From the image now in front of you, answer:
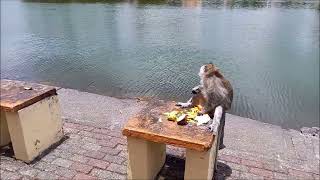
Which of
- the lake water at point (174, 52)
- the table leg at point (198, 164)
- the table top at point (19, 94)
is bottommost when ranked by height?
the lake water at point (174, 52)

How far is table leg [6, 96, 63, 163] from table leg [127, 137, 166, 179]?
1.30 m

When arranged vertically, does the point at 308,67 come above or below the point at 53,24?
below

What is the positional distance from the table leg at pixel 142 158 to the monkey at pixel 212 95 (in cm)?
66

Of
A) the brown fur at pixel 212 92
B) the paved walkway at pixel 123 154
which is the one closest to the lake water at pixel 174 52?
the paved walkway at pixel 123 154

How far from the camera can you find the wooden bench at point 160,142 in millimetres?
3354

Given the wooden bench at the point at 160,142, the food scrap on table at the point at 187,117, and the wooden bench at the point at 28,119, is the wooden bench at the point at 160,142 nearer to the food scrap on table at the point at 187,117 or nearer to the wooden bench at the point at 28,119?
the food scrap on table at the point at 187,117

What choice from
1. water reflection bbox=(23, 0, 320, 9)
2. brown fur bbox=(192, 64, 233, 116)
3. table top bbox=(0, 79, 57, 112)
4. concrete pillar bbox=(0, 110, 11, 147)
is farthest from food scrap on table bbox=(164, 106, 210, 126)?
water reflection bbox=(23, 0, 320, 9)

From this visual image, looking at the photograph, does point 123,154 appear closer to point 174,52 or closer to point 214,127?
point 214,127

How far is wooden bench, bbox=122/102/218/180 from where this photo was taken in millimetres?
3354

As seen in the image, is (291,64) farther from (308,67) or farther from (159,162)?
(159,162)

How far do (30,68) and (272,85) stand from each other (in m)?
7.05

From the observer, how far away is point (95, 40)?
45.2 feet

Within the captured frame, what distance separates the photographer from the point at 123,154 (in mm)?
4539

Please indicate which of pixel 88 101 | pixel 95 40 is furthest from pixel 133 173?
pixel 95 40
